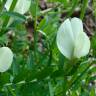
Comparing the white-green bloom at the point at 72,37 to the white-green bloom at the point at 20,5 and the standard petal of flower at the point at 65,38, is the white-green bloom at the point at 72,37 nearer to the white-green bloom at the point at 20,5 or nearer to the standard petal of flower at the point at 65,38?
the standard petal of flower at the point at 65,38

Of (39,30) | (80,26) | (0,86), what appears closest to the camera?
(80,26)

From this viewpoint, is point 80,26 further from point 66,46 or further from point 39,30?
point 39,30

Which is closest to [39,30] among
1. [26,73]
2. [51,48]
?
[51,48]

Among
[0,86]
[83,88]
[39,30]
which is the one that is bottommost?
[83,88]

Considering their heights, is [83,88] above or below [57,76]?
below

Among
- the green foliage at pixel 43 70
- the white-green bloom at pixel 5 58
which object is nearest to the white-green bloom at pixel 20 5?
the green foliage at pixel 43 70

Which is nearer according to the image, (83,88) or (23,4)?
(23,4)

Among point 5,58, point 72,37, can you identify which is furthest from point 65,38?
point 5,58
